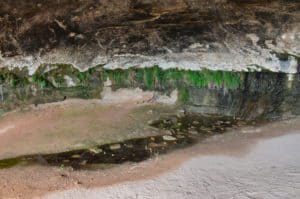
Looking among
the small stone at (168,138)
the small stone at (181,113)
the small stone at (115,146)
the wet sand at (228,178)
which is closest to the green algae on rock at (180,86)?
the small stone at (181,113)

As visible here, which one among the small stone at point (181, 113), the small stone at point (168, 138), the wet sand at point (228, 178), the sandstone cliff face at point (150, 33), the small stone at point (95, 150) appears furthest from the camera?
the sandstone cliff face at point (150, 33)

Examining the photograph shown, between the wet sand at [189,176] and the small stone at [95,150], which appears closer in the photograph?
the wet sand at [189,176]

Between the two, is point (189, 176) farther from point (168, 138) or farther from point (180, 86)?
point (180, 86)

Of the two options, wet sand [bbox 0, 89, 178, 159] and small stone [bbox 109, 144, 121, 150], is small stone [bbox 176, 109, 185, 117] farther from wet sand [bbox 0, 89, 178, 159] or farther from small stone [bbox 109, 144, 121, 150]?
small stone [bbox 109, 144, 121, 150]

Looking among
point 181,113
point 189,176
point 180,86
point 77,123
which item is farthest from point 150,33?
point 189,176

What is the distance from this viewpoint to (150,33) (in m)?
4.96

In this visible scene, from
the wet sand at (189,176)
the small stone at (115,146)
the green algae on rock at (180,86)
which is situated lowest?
the wet sand at (189,176)

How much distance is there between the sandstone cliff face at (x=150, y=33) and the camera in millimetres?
4832

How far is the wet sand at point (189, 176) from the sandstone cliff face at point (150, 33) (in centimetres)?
108

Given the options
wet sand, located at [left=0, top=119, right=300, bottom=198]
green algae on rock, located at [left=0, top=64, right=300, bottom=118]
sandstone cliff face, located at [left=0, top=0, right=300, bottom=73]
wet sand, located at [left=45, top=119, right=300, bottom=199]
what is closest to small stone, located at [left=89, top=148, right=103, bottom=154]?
wet sand, located at [left=0, top=119, right=300, bottom=198]

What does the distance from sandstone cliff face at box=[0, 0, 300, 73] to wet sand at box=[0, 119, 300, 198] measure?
1078 mm

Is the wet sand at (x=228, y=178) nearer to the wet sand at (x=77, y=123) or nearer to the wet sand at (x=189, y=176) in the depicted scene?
the wet sand at (x=189, y=176)

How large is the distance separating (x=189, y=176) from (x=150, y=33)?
1841 millimetres

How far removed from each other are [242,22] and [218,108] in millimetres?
926
